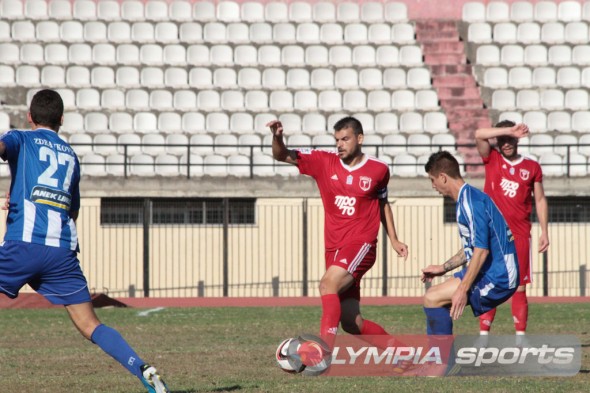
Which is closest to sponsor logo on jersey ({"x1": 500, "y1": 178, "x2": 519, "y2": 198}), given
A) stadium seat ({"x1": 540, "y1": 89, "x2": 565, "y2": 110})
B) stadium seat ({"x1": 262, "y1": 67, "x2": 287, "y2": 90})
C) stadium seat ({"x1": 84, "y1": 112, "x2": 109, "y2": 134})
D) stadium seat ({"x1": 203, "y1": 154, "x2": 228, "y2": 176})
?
stadium seat ({"x1": 203, "y1": 154, "x2": 228, "y2": 176})

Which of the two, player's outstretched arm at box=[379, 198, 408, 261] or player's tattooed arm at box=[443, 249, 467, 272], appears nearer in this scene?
player's tattooed arm at box=[443, 249, 467, 272]

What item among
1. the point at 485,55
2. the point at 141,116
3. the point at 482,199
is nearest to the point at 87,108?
the point at 141,116

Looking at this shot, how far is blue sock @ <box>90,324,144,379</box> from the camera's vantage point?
7.27m

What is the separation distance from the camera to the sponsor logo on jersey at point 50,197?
289 inches

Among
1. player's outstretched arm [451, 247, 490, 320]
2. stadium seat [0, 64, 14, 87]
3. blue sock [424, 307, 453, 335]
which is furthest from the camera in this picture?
stadium seat [0, 64, 14, 87]

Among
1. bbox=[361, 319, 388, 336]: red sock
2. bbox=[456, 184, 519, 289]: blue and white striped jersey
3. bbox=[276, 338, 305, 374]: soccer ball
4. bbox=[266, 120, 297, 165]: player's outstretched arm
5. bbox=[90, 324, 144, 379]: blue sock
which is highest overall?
bbox=[266, 120, 297, 165]: player's outstretched arm

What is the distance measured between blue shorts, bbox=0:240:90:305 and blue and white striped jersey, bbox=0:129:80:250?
59 millimetres

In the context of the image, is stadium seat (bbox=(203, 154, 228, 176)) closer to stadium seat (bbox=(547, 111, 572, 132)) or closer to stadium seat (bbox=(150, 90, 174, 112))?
stadium seat (bbox=(150, 90, 174, 112))

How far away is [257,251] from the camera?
935 inches

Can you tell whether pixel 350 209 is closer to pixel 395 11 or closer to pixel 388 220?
pixel 388 220

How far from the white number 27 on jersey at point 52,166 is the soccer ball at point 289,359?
2.14m

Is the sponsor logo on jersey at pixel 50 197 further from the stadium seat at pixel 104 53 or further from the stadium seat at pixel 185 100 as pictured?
the stadium seat at pixel 104 53

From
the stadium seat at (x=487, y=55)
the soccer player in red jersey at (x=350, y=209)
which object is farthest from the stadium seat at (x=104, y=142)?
the soccer player in red jersey at (x=350, y=209)

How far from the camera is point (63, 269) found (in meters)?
7.39
